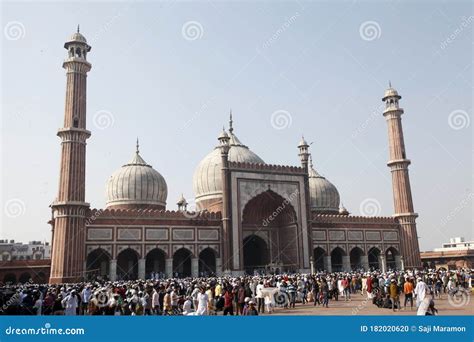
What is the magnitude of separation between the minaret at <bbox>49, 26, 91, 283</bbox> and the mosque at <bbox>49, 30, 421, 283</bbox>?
0.06 m

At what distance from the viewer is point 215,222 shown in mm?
29766

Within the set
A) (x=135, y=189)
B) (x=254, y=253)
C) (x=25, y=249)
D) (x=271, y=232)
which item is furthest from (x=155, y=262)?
(x=25, y=249)

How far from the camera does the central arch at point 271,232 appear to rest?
32.0m

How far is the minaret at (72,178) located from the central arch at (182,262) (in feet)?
21.8

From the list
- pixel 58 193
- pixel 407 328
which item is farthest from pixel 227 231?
pixel 407 328

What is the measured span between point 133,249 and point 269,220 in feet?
34.8

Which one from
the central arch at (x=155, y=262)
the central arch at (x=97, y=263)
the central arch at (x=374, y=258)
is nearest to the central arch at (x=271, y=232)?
the central arch at (x=155, y=262)

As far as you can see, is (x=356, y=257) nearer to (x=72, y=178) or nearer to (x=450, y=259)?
(x=450, y=259)

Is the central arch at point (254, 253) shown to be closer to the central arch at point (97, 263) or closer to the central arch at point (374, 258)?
the central arch at point (374, 258)

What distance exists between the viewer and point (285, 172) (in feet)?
106

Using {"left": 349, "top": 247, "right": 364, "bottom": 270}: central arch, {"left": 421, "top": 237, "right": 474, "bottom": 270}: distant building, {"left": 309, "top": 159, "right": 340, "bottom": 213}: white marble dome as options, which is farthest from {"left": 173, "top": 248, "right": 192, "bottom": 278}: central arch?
{"left": 421, "top": 237, "right": 474, "bottom": 270}: distant building

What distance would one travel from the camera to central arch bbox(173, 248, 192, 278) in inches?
1180

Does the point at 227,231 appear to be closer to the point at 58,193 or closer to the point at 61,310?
the point at 58,193

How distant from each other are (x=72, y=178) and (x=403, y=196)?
25.2 meters
